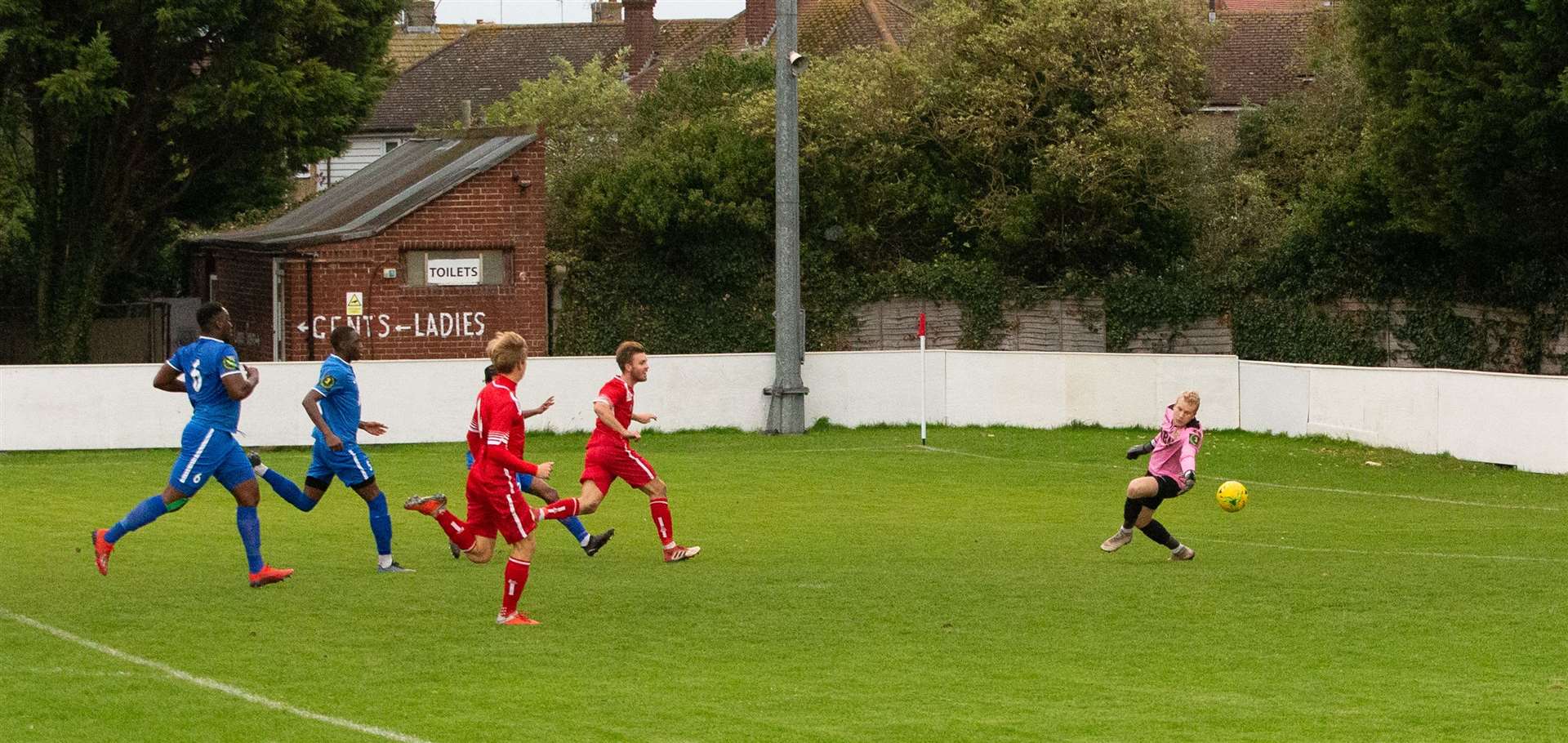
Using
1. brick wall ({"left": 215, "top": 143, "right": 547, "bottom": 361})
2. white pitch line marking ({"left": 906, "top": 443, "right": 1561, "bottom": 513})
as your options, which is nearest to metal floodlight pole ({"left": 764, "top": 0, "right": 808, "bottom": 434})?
white pitch line marking ({"left": 906, "top": 443, "right": 1561, "bottom": 513})

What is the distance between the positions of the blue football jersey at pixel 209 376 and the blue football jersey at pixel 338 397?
880mm

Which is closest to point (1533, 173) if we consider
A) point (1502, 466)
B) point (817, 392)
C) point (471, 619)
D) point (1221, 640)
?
point (1502, 466)

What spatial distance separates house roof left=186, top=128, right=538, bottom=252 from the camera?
2912cm

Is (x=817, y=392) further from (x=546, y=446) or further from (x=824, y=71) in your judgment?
(x=824, y=71)

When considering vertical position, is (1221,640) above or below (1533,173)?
below

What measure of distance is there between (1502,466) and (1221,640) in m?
12.3

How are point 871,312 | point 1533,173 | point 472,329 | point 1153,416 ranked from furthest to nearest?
point 871,312, point 472,329, point 1153,416, point 1533,173

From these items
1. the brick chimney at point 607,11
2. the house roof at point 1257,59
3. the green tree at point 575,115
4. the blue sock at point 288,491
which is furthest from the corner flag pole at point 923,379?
the brick chimney at point 607,11

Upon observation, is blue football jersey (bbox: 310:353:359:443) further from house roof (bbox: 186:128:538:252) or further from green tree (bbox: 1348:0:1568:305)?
house roof (bbox: 186:128:538:252)

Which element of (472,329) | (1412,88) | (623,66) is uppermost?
(623,66)

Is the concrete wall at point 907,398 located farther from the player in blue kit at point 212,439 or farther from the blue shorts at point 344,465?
the player in blue kit at point 212,439

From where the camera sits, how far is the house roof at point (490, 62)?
61.7m

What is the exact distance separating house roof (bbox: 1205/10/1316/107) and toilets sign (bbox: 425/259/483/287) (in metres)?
20.9

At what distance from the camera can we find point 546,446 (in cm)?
2475
